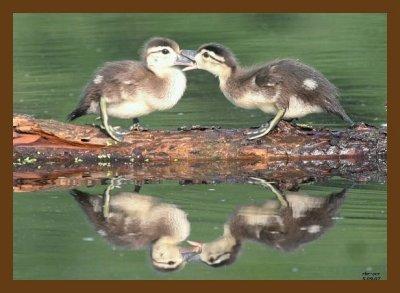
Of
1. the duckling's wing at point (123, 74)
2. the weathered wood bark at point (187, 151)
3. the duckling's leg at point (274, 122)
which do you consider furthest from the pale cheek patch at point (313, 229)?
the duckling's wing at point (123, 74)

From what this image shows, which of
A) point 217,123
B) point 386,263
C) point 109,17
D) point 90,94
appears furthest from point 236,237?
point 109,17

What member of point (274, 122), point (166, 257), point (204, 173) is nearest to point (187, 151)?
point (204, 173)

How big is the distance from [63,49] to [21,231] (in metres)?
10.9

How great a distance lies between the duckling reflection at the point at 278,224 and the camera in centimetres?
947

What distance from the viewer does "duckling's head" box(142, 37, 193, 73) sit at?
12164mm

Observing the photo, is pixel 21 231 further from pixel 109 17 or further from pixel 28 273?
pixel 109 17

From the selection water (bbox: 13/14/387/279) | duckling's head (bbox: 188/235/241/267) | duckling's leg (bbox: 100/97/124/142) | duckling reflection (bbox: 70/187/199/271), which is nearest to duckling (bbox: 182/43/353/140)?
water (bbox: 13/14/387/279)

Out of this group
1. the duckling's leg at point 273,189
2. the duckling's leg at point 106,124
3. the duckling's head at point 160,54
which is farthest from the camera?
the duckling's head at point 160,54

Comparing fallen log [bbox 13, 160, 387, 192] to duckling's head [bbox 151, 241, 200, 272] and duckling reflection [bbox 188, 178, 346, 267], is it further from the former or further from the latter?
duckling's head [bbox 151, 241, 200, 272]

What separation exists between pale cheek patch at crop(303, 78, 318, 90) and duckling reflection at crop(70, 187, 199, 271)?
2.14 m

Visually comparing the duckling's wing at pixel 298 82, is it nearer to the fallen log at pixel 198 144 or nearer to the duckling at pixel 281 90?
the duckling at pixel 281 90

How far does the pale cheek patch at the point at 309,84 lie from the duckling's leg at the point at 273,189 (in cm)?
114

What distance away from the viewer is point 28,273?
8891mm

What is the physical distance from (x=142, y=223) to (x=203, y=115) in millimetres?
4508
